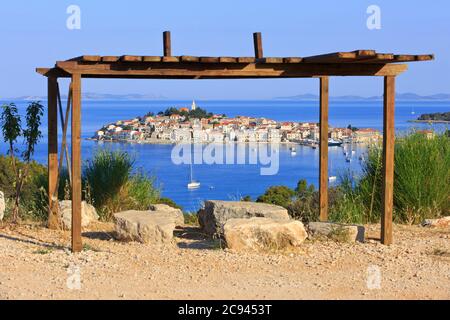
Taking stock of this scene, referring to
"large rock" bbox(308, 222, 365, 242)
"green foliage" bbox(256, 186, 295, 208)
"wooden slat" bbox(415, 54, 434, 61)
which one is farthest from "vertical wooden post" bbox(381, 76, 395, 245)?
"green foliage" bbox(256, 186, 295, 208)

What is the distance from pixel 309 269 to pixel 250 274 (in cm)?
69

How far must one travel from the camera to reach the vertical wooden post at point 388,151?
899 centimetres

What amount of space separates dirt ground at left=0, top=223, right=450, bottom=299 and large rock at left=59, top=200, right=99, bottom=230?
0.62 metres

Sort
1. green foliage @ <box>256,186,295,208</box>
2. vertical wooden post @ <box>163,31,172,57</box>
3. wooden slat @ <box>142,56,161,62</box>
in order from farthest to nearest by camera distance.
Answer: green foliage @ <box>256,186,295,208</box>, vertical wooden post @ <box>163,31,172,57</box>, wooden slat @ <box>142,56,161,62</box>

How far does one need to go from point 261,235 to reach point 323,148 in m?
Answer: 2.49

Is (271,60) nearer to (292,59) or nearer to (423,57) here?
(292,59)

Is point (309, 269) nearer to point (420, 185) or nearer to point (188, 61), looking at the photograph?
point (188, 61)

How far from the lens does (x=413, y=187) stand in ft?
37.1

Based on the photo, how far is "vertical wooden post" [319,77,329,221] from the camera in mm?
10430

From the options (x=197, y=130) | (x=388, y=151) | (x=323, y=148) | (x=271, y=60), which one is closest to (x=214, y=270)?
(x=271, y=60)

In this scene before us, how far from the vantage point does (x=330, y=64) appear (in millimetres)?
9109

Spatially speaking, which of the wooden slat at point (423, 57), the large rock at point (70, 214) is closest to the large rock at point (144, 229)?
the large rock at point (70, 214)

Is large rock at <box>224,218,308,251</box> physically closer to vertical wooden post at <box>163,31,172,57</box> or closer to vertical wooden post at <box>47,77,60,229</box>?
vertical wooden post at <box>163,31,172,57</box>

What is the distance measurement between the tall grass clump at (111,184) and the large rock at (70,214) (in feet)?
2.01
